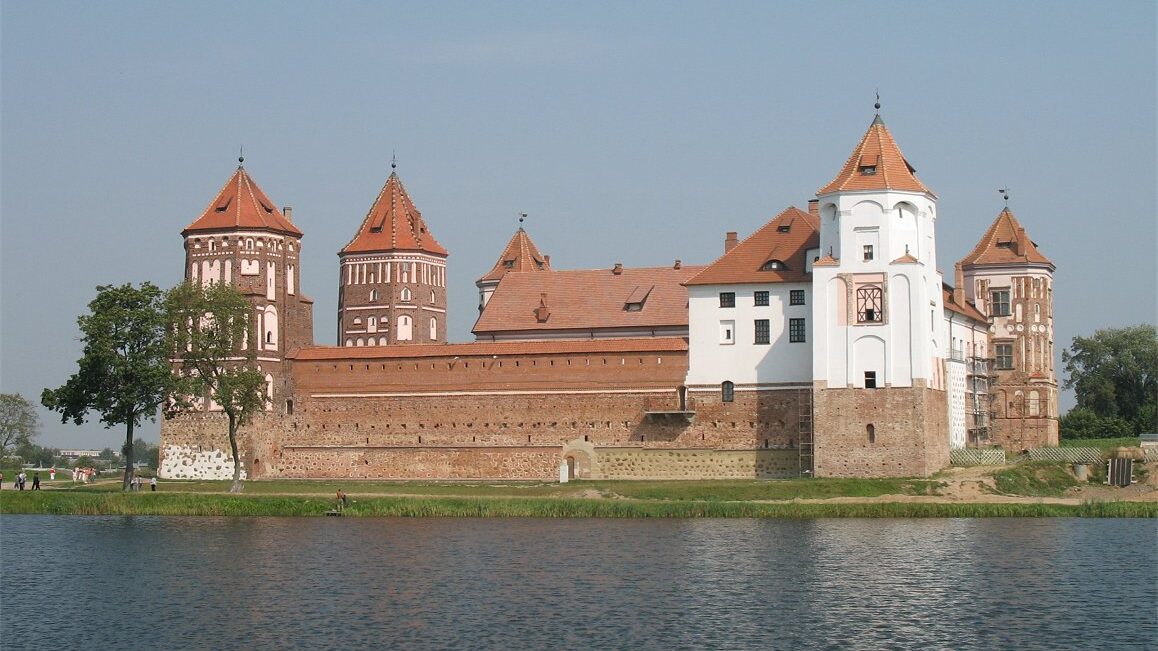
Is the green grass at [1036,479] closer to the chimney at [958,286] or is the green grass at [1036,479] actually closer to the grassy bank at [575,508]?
the grassy bank at [575,508]

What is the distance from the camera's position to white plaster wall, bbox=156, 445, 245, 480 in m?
57.5

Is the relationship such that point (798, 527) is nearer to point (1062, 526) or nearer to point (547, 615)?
point (1062, 526)

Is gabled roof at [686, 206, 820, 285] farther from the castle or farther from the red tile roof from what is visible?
the red tile roof

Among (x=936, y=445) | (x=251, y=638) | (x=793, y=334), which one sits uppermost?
(x=793, y=334)

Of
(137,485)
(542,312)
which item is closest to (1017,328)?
(542,312)

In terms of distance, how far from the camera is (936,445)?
51875mm

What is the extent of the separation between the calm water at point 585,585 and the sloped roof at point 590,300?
18407 mm

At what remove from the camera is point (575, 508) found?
1807 inches

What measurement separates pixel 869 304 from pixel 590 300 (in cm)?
1437

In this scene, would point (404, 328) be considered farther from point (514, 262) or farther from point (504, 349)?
point (504, 349)

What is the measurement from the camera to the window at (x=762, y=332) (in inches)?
2132

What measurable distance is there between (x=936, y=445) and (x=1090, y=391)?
3319cm

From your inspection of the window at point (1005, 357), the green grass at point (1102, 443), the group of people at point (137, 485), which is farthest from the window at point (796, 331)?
the group of people at point (137, 485)

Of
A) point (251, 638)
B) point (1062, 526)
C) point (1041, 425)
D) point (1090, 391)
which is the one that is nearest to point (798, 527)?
point (1062, 526)
